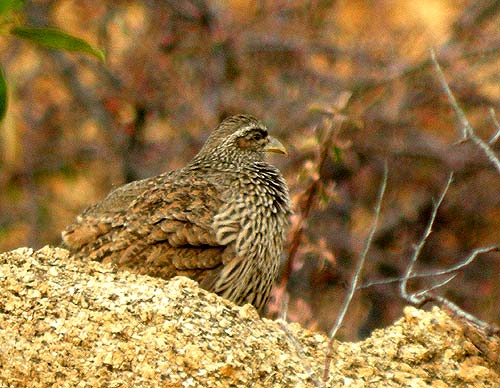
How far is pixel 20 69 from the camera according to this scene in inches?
585

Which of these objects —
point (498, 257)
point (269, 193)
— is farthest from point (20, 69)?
point (269, 193)

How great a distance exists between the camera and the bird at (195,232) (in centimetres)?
703

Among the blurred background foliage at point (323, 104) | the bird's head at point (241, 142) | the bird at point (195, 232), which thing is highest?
the blurred background foliage at point (323, 104)

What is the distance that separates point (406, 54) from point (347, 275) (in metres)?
2.80

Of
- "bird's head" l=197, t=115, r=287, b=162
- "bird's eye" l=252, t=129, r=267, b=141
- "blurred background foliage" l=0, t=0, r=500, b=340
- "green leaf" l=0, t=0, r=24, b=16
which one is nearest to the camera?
"green leaf" l=0, t=0, r=24, b=16

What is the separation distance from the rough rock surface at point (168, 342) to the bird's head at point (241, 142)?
8.63ft

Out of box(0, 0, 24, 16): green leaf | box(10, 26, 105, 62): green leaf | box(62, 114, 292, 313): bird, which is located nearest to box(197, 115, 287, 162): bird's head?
box(62, 114, 292, 313): bird

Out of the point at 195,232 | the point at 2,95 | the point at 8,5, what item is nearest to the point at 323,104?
the point at 195,232

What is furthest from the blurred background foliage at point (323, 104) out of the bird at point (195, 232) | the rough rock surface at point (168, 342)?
the rough rock surface at point (168, 342)

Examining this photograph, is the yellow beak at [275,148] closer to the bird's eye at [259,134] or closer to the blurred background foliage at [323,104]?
the bird's eye at [259,134]

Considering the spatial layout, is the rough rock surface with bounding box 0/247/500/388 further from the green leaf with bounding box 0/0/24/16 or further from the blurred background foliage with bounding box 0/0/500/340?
the blurred background foliage with bounding box 0/0/500/340

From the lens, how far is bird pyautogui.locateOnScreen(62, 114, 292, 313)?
7.03 meters

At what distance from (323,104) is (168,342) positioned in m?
6.46

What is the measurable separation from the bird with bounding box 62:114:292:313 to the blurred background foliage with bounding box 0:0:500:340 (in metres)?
3.35
